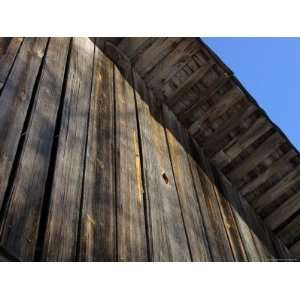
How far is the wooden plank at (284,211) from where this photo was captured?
201 inches

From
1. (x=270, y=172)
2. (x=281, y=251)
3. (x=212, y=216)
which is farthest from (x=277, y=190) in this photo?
(x=212, y=216)

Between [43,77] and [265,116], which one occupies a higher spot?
[43,77]

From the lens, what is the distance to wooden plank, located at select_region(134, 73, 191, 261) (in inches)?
94.9

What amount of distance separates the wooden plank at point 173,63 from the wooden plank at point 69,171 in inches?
61.0

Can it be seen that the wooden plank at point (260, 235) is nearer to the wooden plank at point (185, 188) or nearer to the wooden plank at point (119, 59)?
the wooden plank at point (185, 188)

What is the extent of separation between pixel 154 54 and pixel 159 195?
94.4 inches

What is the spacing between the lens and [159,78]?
4996 mm

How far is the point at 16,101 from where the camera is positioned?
2.19 metres

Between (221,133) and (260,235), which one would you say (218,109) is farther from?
(260,235)

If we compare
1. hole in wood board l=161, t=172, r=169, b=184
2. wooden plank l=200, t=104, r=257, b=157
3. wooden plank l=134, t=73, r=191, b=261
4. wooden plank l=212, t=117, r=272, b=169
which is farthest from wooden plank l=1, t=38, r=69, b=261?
wooden plank l=212, t=117, r=272, b=169

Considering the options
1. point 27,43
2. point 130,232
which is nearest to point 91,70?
point 27,43
